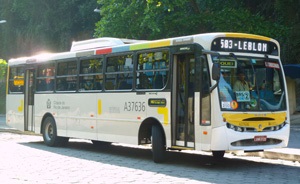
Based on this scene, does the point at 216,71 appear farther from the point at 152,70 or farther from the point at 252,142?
the point at 152,70

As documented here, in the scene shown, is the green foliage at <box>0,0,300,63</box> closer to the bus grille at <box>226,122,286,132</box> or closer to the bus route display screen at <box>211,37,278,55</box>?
the bus route display screen at <box>211,37,278,55</box>

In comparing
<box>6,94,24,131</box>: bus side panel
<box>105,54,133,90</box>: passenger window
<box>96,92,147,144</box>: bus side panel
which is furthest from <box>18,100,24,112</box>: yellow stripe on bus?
<box>105,54,133,90</box>: passenger window

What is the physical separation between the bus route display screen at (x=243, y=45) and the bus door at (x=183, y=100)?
712 mm

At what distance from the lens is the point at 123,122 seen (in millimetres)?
13219

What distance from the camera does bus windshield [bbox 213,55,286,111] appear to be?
10711 mm

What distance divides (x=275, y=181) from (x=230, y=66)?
282cm

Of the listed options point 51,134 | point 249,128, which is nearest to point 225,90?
point 249,128

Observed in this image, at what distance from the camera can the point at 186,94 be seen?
37.4 ft

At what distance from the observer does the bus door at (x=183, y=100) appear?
11.2 m

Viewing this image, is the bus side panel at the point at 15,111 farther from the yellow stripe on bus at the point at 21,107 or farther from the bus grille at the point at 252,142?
the bus grille at the point at 252,142

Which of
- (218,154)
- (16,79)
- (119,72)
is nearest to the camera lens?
(218,154)

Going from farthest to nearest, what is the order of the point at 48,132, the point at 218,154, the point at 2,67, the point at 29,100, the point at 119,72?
the point at 2,67
the point at 29,100
the point at 48,132
the point at 119,72
the point at 218,154

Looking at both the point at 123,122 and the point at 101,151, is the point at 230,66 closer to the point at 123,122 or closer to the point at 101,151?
the point at 123,122

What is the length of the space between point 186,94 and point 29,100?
8.22 m
